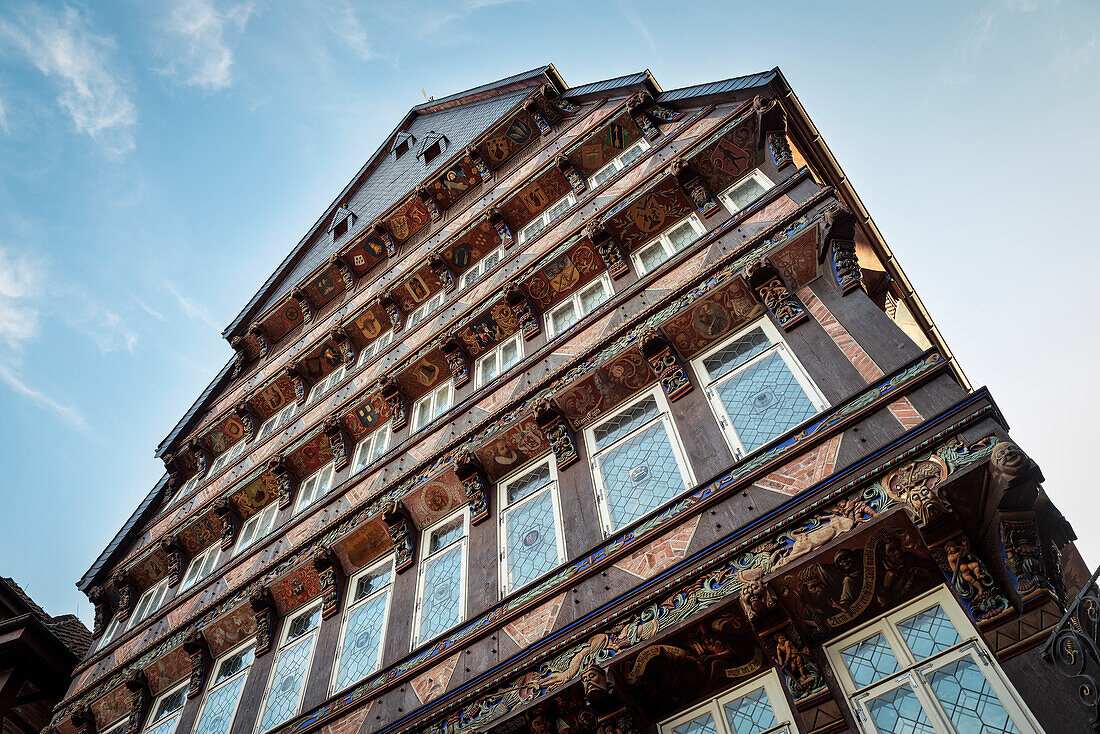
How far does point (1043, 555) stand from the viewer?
4715mm

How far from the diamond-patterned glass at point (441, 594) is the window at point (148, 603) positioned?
23.4ft

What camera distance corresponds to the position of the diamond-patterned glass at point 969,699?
4465mm

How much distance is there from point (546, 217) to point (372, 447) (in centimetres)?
527

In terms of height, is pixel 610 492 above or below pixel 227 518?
below

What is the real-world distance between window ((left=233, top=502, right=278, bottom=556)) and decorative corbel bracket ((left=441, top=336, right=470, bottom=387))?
13.4ft

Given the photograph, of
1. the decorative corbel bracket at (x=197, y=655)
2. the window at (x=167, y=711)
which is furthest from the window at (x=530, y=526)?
the window at (x=167, y=711)

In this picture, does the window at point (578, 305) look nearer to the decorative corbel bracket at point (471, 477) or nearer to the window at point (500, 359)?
the window at point (500, 359)

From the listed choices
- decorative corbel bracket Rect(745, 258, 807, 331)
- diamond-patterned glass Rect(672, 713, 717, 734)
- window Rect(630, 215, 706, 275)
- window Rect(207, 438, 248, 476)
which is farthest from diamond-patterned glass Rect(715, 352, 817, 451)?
window Rect(207, 438, 248, 476)

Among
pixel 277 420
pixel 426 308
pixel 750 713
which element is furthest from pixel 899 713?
pixel 277 420

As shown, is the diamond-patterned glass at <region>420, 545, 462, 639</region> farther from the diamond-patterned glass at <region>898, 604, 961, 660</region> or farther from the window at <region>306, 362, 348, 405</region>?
the window at <region>306, 362, 348, 405</region>

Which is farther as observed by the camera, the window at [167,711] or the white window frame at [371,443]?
the white window frame at [371,443]

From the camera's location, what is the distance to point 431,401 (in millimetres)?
12523

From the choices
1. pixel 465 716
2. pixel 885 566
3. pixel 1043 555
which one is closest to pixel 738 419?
pixel 885 566

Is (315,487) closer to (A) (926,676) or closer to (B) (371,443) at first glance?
(B) (371,443)
